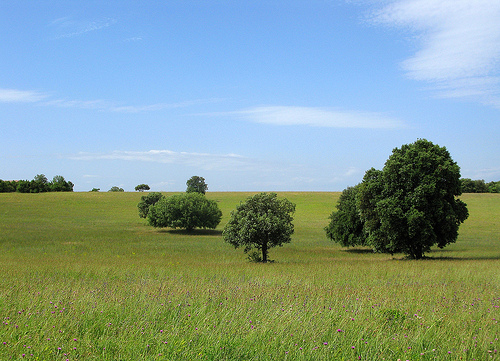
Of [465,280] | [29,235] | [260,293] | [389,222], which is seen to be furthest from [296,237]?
[260,293]

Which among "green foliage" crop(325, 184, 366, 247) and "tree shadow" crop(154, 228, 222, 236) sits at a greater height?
"green foliage" crop(325, 184, 366, 247)

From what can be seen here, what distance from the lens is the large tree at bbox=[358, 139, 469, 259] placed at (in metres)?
28.0

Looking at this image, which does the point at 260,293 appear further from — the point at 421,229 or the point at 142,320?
the point at 421,229

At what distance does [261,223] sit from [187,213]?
43018 mm

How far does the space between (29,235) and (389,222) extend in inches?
1905

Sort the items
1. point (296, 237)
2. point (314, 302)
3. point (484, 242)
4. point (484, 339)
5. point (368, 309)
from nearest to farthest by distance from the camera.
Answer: point (484, 339), point (368, 309), point (314, 302), point (484, 242), point (296, 237)

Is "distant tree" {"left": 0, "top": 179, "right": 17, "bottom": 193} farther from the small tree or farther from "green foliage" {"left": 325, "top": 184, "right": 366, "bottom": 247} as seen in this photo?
the small tree

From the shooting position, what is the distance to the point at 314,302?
7.79 m

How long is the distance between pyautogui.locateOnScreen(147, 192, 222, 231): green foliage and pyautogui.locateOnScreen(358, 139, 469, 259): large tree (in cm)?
4118

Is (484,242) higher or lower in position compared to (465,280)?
lower

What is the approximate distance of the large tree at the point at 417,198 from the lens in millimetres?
28047

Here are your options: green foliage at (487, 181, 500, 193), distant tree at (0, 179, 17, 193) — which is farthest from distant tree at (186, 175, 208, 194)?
green foliage at (487, 181, 500, 193)

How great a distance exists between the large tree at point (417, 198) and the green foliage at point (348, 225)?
13.1 metres

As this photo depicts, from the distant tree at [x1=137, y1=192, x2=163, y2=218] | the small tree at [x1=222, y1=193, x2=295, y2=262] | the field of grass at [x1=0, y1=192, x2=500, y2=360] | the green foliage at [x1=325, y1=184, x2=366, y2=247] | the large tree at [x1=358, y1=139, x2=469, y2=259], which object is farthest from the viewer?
the distant tree at [x1=137, y1=192, x2=163, y2=218]
